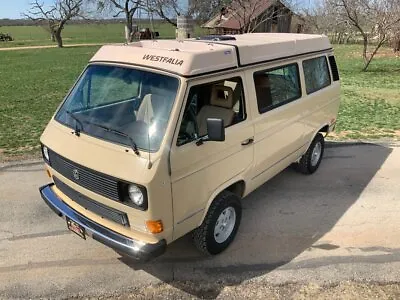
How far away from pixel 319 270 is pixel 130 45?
308 centimetres

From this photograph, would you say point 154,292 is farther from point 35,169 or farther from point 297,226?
point 35,169

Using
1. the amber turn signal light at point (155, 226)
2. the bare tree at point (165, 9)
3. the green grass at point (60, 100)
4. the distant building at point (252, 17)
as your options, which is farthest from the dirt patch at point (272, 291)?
the bare tree at point (165, 9)

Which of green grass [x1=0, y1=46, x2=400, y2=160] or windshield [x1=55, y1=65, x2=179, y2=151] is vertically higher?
windshield [x1=55, y1=65, x2=179, y2=151]

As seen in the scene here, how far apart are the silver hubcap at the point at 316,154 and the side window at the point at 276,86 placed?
1.35 m

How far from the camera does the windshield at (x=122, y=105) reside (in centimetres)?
325

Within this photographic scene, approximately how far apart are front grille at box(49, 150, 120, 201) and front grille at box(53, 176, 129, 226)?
15 cm

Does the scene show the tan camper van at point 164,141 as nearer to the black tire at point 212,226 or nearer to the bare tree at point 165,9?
the black tire at point 212,226

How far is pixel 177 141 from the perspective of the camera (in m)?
3.20

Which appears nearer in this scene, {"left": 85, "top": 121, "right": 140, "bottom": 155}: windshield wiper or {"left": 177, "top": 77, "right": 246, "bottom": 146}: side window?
{"left": 85, "top": 121, "right": 140, "bottom": 155}: windshield wiper

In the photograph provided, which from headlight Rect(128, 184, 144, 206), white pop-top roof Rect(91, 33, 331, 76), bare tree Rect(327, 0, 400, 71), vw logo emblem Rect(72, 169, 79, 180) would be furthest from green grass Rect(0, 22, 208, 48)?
headlight Rect(128, 184, 144, 206)

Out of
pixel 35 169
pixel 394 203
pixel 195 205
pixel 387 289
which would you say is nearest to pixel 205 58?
pixel 195 205

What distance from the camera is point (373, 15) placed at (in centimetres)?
1973

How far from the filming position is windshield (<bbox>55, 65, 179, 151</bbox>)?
3254mm

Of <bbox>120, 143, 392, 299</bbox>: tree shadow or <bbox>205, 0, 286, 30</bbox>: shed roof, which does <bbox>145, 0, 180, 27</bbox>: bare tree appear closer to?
<bbox>205, 0, 286, 30</bbox>: shed roof
